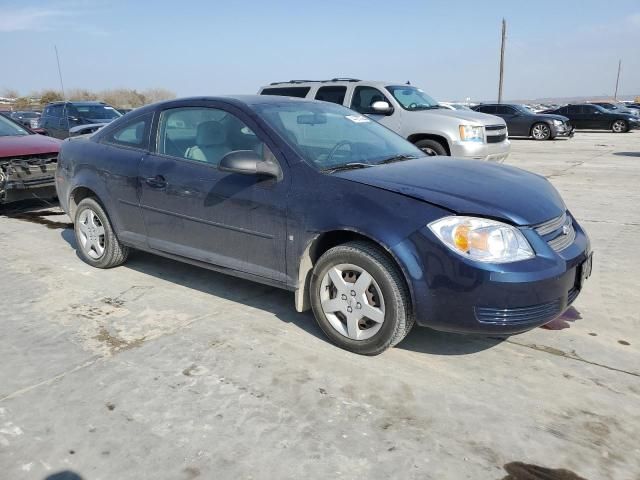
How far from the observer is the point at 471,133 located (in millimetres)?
9383

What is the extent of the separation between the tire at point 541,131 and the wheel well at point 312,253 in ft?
67.8

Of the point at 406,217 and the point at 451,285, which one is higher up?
the point at 406,217

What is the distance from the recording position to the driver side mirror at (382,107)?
371 inches

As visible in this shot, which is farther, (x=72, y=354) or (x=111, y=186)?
(x=111, y=186)

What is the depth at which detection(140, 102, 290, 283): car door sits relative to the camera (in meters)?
3.65

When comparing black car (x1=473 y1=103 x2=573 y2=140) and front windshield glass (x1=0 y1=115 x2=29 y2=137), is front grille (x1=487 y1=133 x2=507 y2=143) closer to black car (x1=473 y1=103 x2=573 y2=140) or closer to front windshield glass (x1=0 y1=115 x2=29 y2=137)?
front windshield glass (x1=0 y1=115 x2=29 y2=137)

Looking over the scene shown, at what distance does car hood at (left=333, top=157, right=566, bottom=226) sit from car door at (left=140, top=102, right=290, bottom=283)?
1.93 ft

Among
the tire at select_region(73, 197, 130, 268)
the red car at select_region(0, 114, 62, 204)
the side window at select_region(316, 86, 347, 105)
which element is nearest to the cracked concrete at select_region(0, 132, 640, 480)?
the tire at select_region(73, 197, 130, 268)

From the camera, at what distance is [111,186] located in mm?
4691

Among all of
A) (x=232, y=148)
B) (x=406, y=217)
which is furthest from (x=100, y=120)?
(x=406, y=217)

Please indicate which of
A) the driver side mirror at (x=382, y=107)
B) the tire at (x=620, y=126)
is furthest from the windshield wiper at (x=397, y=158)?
the tire at (x=620, y=126)

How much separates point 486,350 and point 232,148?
223 centimetres

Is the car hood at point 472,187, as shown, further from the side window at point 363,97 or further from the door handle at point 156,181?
the side window at point 363,97

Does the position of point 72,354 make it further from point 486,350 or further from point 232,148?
point 486,350
